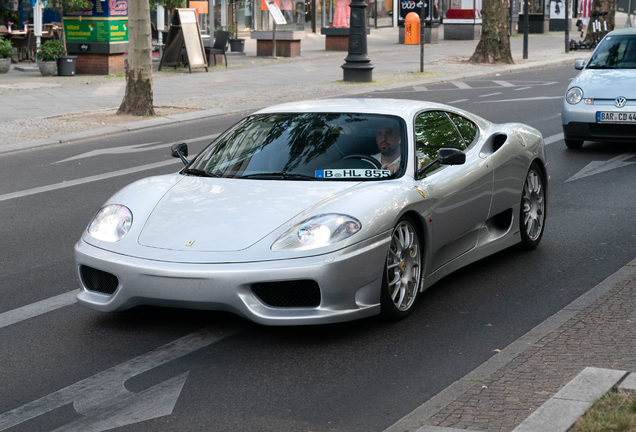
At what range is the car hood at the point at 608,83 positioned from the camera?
1248 cm

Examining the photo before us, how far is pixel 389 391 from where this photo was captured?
459 centimetres

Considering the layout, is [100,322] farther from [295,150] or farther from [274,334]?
[295,150]

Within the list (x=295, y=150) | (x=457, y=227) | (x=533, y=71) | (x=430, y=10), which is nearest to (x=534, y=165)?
(x=457, y=227)

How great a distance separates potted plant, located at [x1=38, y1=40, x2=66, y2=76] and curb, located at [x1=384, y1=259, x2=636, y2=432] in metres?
20.5

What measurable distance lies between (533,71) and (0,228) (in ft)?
77.7

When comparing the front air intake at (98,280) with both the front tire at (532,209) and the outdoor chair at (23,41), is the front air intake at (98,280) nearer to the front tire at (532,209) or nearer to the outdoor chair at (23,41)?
the front tire at (532,209)

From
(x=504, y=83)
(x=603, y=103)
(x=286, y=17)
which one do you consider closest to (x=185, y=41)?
(x=504, y=83)

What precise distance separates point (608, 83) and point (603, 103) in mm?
327

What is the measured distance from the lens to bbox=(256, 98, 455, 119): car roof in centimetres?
637

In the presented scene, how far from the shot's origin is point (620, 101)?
12.4m

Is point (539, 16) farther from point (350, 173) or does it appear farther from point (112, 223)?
point (112, 223)

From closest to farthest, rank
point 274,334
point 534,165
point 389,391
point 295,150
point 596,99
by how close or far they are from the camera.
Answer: point 389,391
point 274,334
point 295,150
point 534,165
point 596,99

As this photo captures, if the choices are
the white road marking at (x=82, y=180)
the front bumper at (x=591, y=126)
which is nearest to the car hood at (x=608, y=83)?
the front bumper at (x=591, y=126)

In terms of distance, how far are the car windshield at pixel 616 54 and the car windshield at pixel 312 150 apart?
26.8 ft
